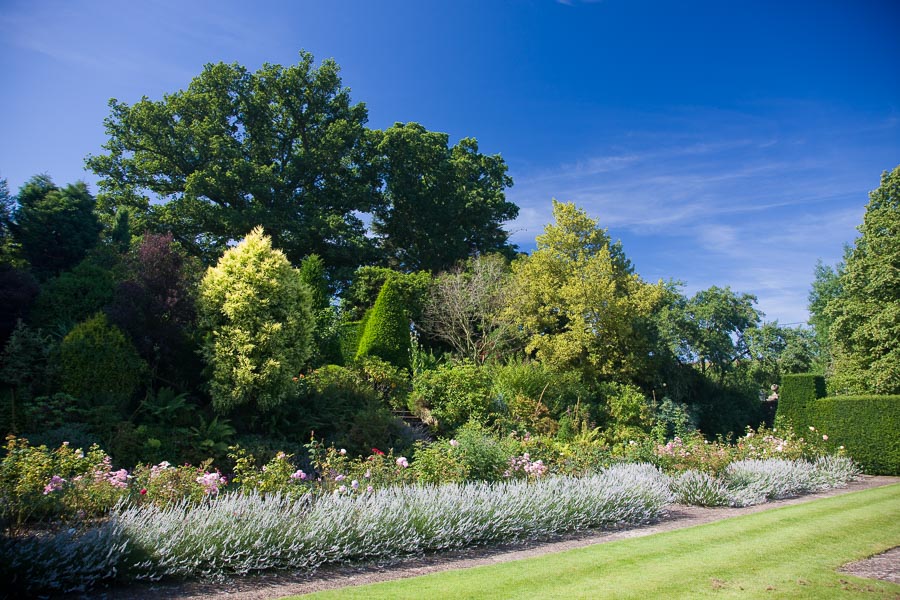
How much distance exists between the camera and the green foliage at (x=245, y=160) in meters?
21.5

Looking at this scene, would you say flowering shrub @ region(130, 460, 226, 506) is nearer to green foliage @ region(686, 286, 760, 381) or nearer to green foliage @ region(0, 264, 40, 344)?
green foliage @ region(0, 264, 40, 344)

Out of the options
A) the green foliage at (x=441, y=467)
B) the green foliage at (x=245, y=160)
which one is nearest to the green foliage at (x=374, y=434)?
the green foliage at (x=441, y=467)

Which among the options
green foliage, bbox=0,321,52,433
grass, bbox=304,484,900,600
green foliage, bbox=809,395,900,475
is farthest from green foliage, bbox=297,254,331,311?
green foliage, bbox=809,395,900,475

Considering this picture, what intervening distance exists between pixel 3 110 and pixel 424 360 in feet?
37.7

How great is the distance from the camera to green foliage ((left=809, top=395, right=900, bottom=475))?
40.3ft

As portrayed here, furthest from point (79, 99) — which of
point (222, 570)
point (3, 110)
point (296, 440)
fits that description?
point (222, 570)

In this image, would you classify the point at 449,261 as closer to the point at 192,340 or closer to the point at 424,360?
the point at 424,360

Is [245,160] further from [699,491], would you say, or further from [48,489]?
[699,491]

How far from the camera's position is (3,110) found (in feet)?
22.2

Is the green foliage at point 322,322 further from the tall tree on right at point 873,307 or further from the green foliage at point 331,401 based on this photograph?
the tall tree on right at point 873,307

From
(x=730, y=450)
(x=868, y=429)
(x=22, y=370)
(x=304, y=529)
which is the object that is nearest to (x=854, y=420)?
(x=868, y=429)

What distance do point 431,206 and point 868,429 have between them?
64.0ft

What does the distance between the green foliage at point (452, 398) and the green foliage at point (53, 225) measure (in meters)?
9.17

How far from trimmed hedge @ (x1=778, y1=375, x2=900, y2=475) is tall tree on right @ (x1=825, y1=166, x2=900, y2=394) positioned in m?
3.87
